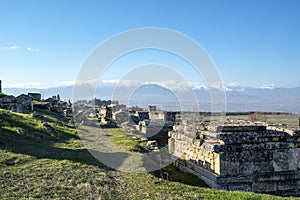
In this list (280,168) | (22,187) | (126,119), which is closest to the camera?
(22,187)

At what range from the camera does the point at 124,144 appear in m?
18.0

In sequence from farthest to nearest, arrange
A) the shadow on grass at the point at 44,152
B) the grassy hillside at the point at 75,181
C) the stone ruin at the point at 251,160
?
the shadow on grass at the point at 44,152
the stone ruin at the point at 251,160
the grassy hillside at the point at 75,181

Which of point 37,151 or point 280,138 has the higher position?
point 280,138

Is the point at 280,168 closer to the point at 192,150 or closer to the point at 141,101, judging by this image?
the point at 192,150

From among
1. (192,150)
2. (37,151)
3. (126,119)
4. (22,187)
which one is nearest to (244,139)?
(192,150)

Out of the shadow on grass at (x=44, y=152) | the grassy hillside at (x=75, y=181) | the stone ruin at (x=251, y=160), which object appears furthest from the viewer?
the shadow on grass at (x=44, y=152)

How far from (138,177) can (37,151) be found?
4.73 m

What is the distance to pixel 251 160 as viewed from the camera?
10.4 metres

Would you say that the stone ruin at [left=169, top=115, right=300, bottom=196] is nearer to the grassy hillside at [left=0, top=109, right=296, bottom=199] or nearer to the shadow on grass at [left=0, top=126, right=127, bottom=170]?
the grassy hillside at [left=0, top=109, right=296, bottom=199]

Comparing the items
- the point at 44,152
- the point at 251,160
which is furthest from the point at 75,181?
the point at 251,160

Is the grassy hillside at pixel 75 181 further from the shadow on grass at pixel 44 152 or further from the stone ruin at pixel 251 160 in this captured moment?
the stone ruin at pixel 251 160

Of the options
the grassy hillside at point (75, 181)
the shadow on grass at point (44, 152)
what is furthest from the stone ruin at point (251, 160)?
the shadow on grass at point (44, 152)

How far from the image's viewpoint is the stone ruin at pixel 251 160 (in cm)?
1004

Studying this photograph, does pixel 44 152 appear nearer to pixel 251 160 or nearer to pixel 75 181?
pixel 75 181
